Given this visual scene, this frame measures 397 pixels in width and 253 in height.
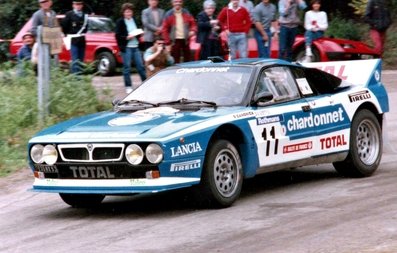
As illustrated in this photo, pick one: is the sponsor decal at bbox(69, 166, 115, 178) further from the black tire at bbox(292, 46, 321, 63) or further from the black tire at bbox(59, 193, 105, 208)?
the black tire at bbox(292, 46, 321, 63)

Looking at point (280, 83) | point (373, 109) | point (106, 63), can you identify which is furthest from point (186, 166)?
point (106, 63)

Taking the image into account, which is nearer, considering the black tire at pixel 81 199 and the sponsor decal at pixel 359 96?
the black tire at pixel 81 199

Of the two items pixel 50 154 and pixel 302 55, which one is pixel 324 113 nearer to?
pixel 50 154

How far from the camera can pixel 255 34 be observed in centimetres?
2062

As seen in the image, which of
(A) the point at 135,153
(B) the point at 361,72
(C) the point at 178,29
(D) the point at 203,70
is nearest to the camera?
(A) the point at 135,153

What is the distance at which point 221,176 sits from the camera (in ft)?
31.8

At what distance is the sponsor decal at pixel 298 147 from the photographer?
10555mm

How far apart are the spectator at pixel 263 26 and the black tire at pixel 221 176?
10773 mm

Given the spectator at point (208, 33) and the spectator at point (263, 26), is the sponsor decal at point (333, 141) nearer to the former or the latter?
the spectator at point (208, 33)

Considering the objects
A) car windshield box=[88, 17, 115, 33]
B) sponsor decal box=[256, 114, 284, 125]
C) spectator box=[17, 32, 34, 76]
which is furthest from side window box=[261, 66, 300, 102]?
car windshield box=[88, 17, 115, 33]

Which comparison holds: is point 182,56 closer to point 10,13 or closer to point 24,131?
point 24,131

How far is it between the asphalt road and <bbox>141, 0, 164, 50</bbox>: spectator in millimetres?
7679

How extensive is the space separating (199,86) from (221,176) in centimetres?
130

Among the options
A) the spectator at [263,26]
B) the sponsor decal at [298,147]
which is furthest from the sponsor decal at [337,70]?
the spectator at [263,26]
